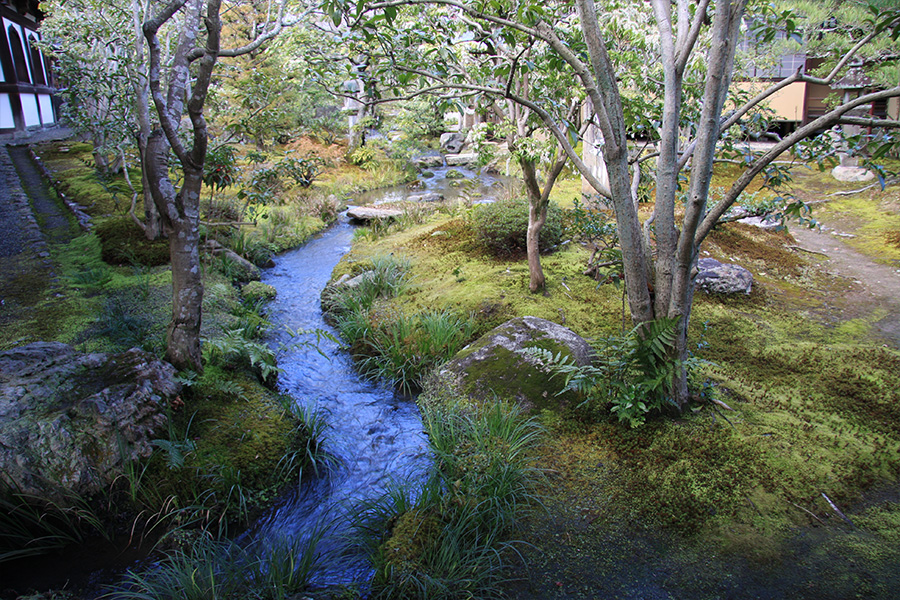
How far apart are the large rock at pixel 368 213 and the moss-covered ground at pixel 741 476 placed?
7.00 meters

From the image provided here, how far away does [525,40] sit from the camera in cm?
443

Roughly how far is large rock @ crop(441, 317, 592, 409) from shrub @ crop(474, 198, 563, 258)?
2.88 metres

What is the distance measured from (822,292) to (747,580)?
504 centimetres

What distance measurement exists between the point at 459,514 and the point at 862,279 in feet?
21.5

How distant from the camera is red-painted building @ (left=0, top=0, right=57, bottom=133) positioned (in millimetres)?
18312

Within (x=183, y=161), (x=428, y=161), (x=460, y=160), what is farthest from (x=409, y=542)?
(x=460, y=160)

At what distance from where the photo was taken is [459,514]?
3111mm

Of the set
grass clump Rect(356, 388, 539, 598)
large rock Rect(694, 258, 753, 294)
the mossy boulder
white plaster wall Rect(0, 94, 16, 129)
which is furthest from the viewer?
white plaster wall Rect(0, 94, 16, 129)

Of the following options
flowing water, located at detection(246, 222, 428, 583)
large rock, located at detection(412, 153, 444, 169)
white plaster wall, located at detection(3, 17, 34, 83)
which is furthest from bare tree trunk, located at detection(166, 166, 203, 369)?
white plaster wall, located at detection(3, 17, 34, 83)

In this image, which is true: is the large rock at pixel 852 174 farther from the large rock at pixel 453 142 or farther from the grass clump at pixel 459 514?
the large rock at pixel 453 142

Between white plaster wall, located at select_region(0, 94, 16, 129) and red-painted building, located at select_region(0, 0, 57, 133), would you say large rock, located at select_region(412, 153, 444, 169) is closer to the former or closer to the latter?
red-painted building, located at select_region(0, 0, 57, 133)

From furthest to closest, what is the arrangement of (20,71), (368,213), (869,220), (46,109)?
(46,109), (20,71), (368,213), (869,220)

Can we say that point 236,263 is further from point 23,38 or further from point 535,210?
point 23,38

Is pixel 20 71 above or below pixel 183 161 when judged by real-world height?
above
